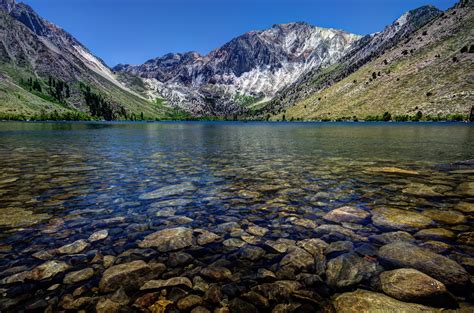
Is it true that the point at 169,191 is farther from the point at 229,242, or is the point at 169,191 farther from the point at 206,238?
the point at 229,242

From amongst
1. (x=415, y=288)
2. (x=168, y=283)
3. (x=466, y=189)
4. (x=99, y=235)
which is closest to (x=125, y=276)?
(x=168, y=283)

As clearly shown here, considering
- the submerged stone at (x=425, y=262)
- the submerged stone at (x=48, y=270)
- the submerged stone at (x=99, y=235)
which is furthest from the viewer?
the submerged stone at (x=99, y=235)

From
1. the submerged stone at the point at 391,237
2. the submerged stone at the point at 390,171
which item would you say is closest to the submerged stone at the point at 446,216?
the submerged stone at the point at 391,237

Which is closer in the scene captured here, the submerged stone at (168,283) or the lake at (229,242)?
the lake at (229,242)

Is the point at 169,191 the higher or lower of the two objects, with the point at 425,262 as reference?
lower

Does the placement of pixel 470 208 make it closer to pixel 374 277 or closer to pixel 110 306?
pixel 374 277

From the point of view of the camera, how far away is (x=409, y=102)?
568 ft

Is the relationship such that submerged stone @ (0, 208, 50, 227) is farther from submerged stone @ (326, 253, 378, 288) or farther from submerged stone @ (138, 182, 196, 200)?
submerged stone @ (326, 253, 378, 288)

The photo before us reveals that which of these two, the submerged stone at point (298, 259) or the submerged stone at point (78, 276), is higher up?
the submerged stone at point (298, 259)

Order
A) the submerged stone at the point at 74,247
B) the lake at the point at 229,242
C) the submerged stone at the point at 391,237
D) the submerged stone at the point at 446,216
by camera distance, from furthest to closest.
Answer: the submerged stone at the point at 446,216 → the submerged stone at the point at 391,237 → the submerged stone at the point at 74,247 → the lake at the point at 229,242

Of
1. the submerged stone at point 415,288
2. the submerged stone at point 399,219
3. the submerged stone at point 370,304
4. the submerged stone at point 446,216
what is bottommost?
the submerged stone at point 370,304

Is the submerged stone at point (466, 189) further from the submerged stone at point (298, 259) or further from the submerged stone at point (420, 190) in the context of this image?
the submerged stone at point (298, 259)

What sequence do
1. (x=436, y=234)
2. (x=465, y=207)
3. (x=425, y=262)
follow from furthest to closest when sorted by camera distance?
(x=465, y=207), (x=436, y=234), (x=425, y=262)

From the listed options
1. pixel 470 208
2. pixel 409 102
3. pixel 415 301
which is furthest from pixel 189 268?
pixel 409 102
